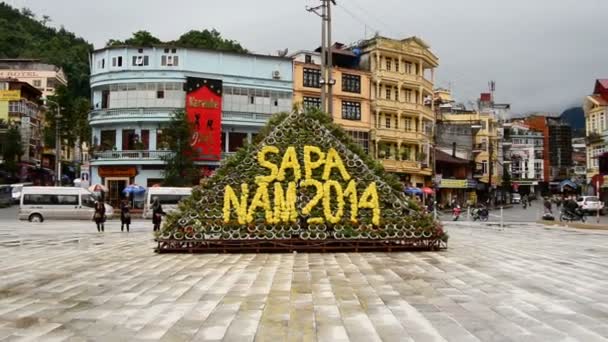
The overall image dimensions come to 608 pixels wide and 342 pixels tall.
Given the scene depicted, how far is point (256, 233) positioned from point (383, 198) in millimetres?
3371

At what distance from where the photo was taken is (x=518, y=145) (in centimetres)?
10244

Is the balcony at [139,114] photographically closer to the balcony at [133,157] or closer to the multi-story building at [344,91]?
the balcony at [133,157]

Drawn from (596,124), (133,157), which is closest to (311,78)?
(133,157)

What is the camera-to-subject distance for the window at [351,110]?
50.7 m

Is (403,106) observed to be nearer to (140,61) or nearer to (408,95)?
(408,95)

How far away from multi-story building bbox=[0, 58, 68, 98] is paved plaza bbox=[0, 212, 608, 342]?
223ft

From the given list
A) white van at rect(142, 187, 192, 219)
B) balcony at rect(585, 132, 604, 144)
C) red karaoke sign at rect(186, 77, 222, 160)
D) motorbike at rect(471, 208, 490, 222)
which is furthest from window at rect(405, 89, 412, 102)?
white van at rect(142, 187, 192, 219)

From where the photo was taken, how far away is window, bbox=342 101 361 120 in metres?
50.7

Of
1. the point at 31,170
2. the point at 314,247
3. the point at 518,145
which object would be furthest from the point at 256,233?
the point at 518,145

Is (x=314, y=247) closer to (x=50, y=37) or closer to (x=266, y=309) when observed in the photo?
(x=266, y=309)

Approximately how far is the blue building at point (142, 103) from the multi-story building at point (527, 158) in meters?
68.6

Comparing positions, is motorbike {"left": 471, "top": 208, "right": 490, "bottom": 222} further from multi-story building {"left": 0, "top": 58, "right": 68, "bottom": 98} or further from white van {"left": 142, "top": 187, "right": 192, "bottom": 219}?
multi-story building {"left": 0, "top": 58, "right": 68, "bottom": 98}

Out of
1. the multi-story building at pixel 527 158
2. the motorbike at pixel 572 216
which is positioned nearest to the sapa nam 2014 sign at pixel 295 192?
the motorbike at pixel 572 216

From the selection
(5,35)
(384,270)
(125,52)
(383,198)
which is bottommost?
(384,270)
